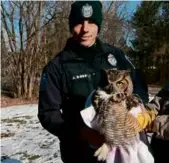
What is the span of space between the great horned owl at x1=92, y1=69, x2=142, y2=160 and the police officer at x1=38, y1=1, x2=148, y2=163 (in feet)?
1.26

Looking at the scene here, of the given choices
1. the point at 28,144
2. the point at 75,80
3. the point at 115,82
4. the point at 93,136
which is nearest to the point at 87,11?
the point at 75,80

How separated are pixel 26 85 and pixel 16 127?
933 cm

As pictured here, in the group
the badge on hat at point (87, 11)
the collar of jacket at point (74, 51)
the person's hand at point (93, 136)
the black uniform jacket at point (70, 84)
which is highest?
the badge on hat at point (87, 11)

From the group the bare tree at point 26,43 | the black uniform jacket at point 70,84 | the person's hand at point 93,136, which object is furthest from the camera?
the bare tree at point 26,43

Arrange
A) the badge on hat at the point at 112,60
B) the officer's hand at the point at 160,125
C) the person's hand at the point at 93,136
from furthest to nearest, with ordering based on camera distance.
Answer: the badge on hat at the point at 112,60, the officer's hand at the point at 160,125, the person's hand at the point at 93,136

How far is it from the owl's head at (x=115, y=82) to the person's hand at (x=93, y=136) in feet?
0.86

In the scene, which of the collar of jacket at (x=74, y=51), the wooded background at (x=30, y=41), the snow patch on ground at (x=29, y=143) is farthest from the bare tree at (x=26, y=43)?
the collar of jacket at (x=74, y=51)

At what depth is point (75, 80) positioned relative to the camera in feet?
7.96

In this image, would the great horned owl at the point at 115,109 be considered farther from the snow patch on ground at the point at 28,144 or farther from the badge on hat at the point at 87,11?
the snow patch on ground at the point at 28,144

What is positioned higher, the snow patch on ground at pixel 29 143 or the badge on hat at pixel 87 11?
the badge on hat at pixel 87 11

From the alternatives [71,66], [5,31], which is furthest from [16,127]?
[5,31]

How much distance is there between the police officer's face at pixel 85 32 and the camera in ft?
7.88

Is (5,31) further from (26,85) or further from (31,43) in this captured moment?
(26,85)

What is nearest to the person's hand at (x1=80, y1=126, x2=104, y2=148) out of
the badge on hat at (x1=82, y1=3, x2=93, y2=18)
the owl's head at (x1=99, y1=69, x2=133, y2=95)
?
the owl's head at (x1=99, y1=69, x2=133, y2=95)
